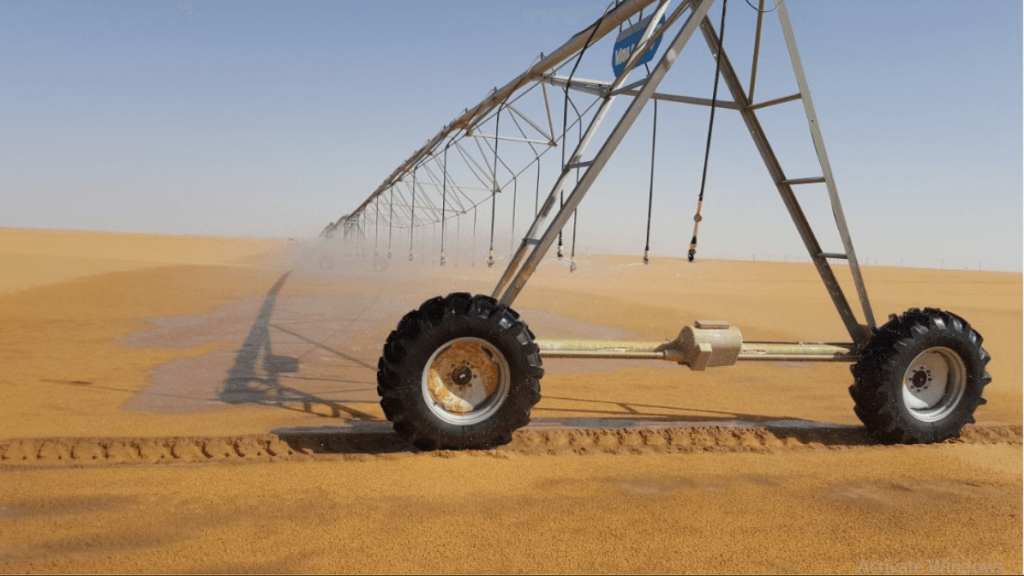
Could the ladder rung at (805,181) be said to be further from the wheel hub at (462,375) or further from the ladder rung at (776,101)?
the wheel hub at (462,375)

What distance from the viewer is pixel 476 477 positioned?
4.73 m

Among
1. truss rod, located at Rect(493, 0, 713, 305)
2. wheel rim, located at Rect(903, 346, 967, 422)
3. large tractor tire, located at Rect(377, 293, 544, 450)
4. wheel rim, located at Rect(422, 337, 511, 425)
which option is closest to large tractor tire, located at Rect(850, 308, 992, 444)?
wheel rim, located at Rect(903, 346, 967, 422)

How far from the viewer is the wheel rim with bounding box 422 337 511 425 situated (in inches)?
209

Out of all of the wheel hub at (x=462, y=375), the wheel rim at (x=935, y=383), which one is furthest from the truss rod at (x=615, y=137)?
the wheel rim at (x=935, y=383)

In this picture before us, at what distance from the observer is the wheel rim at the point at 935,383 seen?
625 cm

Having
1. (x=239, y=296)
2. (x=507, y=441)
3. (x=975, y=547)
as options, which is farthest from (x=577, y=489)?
(x=239, y=296)

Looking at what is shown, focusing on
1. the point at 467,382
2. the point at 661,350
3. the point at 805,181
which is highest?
the point at 805,181

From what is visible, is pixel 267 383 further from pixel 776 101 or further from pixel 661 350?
pixel 776 101

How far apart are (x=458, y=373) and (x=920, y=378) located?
162 inches

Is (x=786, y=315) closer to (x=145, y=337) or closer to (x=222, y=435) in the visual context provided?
(x=145, y=337)

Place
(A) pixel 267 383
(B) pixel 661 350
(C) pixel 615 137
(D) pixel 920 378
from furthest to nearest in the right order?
(A) pixel 267 383
(D) pixel 920 378
(B) pixel 661 350
(C) pixel 615 137

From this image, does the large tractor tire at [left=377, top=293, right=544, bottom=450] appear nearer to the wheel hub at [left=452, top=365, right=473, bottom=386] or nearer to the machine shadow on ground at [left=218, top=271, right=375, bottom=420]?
the wheel hub at [left=452, top=365, right=473, bottom=386]

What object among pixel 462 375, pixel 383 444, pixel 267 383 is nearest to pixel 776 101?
pixel 462 375

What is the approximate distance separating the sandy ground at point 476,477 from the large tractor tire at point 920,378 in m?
0.22
